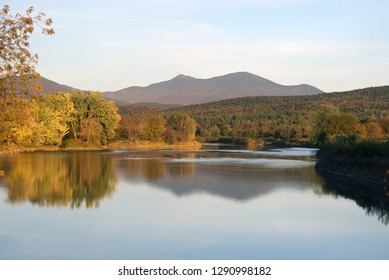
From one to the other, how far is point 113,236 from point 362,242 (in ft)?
22.8

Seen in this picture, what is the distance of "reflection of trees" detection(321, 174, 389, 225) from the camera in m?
19.4

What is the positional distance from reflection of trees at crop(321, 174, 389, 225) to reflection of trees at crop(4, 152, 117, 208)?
10.9 metres

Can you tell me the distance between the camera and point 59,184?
26.7 metres

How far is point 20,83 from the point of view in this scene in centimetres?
1318

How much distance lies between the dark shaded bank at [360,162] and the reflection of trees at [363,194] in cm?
81

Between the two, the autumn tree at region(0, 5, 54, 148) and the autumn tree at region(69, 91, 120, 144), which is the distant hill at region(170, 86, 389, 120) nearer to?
the autumn tree at region(69, 91, 120, 144)

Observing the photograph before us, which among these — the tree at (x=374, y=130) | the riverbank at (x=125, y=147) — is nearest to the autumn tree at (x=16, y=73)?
the tree at (x=374, y=130)

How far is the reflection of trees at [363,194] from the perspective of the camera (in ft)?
63.6

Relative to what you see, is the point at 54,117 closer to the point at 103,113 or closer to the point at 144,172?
the point at 103,113

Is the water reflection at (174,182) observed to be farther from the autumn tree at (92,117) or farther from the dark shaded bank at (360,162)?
the autumn tree at (92,117)

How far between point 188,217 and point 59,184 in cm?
1102

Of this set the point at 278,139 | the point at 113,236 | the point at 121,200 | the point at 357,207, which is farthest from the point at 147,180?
the point at 278,139

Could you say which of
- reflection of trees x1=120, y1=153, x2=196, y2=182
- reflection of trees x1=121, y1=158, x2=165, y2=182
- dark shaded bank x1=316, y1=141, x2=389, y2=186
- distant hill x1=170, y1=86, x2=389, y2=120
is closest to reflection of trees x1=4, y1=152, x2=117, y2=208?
reflection of trees x1=121, y1=158, x2=165, y2=182

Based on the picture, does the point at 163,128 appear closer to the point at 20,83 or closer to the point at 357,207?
the point at 357,207
